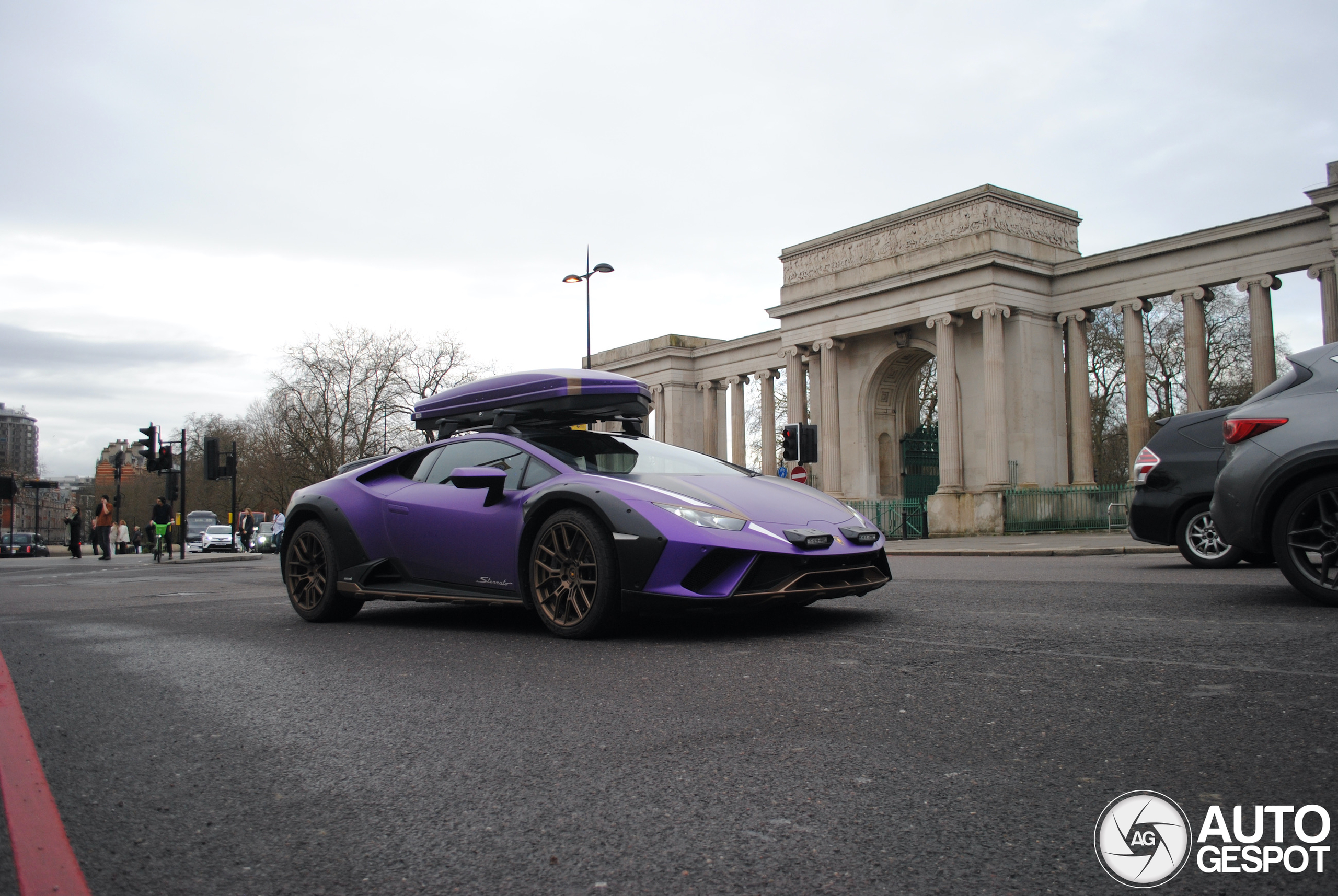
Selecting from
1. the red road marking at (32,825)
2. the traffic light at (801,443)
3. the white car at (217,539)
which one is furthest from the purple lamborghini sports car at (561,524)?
the white car at (217,539)

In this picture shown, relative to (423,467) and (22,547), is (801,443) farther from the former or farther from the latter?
(22,547)

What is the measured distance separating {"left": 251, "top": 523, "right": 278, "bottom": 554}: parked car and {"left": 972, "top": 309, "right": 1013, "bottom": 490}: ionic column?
2786cm

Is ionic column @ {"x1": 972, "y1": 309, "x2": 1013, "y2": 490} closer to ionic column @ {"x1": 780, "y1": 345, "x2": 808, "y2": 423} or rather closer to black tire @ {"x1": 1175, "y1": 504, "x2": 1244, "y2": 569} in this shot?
ionic column @ {"x1": 780, "y1": 345, "x2": 808, "y2": 423}

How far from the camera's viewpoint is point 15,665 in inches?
217

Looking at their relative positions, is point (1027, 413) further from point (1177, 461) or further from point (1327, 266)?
point (1177, 461)

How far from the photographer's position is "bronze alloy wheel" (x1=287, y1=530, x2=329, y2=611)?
7.47 m

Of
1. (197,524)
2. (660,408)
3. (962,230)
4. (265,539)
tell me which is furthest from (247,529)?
(962,230)

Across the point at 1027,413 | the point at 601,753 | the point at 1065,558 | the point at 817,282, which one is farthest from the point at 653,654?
the point at 817,282

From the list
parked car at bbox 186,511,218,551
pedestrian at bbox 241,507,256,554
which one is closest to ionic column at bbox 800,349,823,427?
pedestrian at bbox 241,507,256,554

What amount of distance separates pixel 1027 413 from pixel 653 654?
32.5 m

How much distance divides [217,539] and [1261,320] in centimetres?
4579

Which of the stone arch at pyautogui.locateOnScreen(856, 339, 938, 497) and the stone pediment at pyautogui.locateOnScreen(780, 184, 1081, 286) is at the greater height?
the stone pediment at pyautogui.locateOnScreen(780, 184, 1081, 286)

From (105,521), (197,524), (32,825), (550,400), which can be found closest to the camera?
(32,825)

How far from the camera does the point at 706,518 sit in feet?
18.0
